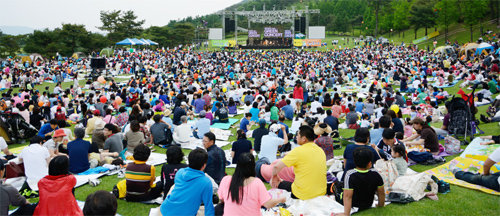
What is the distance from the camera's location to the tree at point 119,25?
56628mm

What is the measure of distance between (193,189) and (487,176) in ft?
15.2

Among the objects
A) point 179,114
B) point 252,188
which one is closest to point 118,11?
point 179,114

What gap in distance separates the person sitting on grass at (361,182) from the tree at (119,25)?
190 feet

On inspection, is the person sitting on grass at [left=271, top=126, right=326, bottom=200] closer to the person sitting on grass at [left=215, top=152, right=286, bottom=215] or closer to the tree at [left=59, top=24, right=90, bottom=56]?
the person sitting on grass at [left=215, top=152, right=286, bottom=215]

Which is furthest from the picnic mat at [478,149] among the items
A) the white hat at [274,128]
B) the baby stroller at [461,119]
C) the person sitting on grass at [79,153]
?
the person sitting on grass at [79,153]

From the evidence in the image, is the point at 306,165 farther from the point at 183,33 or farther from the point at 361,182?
the point at 183,33

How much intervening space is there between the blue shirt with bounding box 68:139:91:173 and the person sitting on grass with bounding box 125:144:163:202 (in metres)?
2.05

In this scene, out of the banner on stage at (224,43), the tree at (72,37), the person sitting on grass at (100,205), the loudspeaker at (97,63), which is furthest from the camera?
the banner on stage at (224,43)

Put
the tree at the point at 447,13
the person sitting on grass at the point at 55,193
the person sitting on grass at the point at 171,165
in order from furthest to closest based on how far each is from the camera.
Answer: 1. the tree at the point at 447,13
2. the person sitting on grass at the point at 171,165
3. the person sitting on grass at the point at 55,193

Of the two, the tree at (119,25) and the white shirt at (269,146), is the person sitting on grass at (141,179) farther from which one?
the tree at (119,25)

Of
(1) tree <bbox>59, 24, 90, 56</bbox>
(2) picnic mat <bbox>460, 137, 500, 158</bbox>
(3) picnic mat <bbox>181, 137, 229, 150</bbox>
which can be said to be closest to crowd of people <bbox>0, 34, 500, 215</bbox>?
(3) picnic mat <bbox>181, 137, 229, 150</bbox>

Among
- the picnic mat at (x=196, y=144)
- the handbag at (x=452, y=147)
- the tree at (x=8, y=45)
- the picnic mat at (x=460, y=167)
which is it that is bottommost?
the picnic mat at (x=196, y=144)

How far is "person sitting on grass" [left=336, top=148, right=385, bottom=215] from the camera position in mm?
4156

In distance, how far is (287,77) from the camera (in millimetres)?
22859
